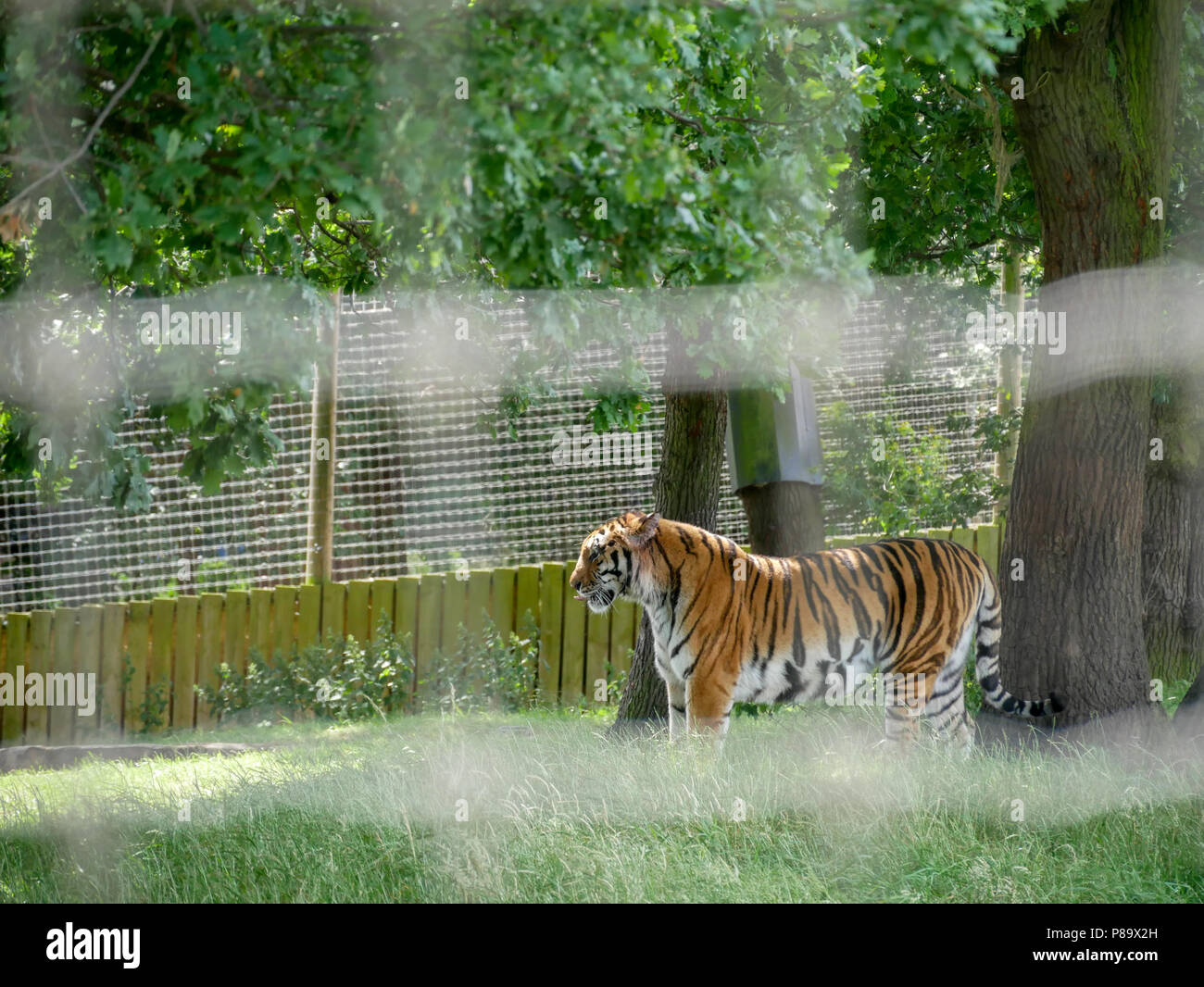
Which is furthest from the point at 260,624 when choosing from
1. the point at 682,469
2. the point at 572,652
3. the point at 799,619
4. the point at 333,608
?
the point at 799,619

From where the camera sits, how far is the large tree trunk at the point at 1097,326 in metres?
5.36

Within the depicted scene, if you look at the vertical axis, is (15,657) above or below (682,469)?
below

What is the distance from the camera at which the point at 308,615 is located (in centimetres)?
835

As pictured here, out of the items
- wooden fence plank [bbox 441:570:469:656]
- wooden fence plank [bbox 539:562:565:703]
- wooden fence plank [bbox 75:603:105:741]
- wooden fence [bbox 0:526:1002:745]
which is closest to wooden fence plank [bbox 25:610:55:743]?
wooden fence [bbox 0:526:1002:745]

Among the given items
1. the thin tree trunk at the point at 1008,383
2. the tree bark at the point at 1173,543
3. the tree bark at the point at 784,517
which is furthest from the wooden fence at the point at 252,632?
the tree bark at the point at 1173,543

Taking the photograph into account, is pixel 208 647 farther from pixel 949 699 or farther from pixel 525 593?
pixel 949 699

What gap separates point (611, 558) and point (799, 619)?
2.99 ft

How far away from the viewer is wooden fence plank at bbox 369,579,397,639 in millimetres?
8352

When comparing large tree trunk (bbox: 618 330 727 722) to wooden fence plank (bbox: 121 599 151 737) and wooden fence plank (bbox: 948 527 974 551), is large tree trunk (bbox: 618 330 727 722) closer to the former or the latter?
wooden fence plank (bbox: 948 527 974 551)

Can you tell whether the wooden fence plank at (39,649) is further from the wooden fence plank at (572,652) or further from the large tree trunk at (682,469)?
the large tree trunk at (682,469)

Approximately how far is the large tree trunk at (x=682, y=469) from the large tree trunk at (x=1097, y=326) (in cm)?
162

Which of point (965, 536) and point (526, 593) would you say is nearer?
point (526, 593)

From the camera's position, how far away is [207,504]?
886cm
